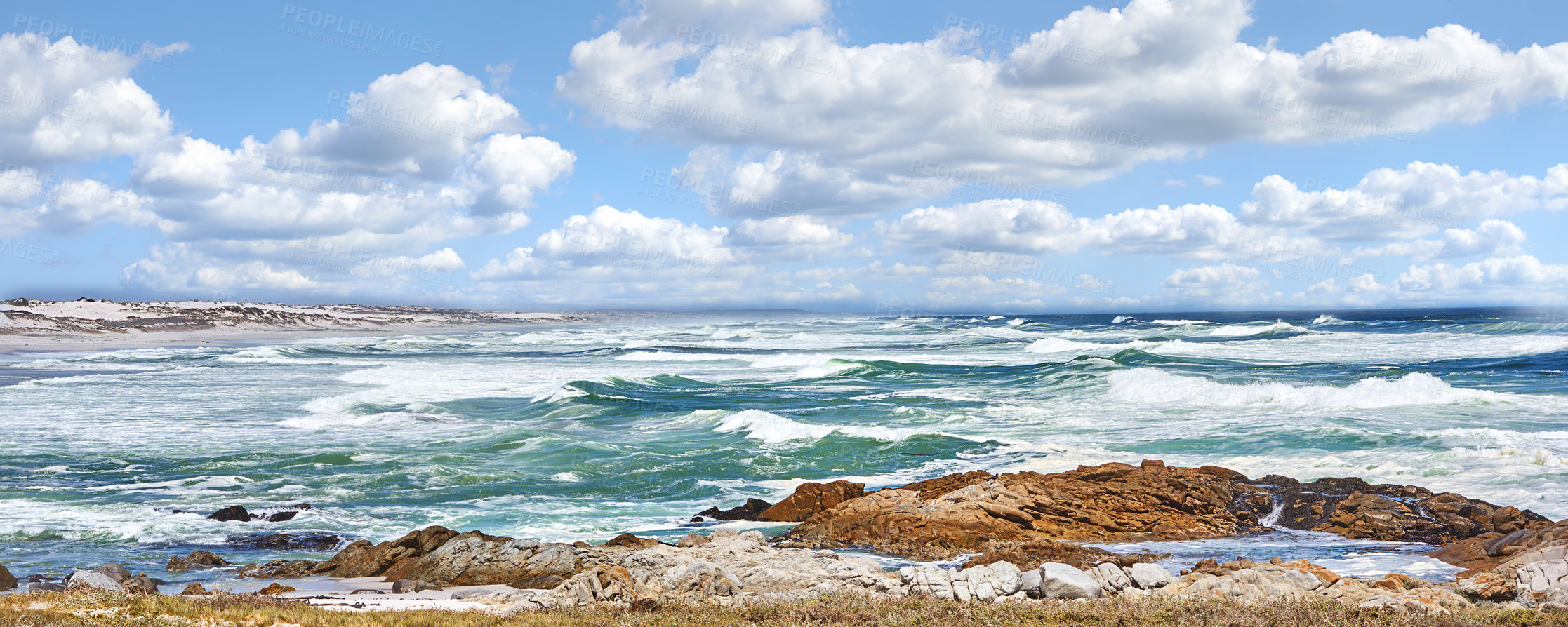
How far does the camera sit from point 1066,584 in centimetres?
953

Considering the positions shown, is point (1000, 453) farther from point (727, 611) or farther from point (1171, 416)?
point (727, 611)

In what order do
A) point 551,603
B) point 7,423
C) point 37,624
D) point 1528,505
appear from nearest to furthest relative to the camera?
point 37,624 → point 551,603 → point 1528,505 → point 7,423

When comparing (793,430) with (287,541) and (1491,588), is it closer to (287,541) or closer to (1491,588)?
(287,541)

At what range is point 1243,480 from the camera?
1642cm

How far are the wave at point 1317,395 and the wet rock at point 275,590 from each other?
26007 millimetres

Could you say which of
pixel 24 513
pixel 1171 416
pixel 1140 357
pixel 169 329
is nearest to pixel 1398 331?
pixel 1140 357

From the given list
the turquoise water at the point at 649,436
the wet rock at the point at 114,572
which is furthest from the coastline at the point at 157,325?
the wet rock at the point at 114,572

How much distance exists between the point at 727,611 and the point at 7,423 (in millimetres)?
27328

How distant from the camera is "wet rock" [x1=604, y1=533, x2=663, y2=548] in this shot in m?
12.6

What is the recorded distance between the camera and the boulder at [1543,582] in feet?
28.0

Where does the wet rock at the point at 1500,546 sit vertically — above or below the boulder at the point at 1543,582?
below

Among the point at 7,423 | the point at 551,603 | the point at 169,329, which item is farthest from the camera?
the point at 169,329

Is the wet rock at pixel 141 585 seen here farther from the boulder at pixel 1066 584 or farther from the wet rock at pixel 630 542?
the boulder at pixel 1066 584

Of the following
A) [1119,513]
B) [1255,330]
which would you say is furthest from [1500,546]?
[1255,330]
